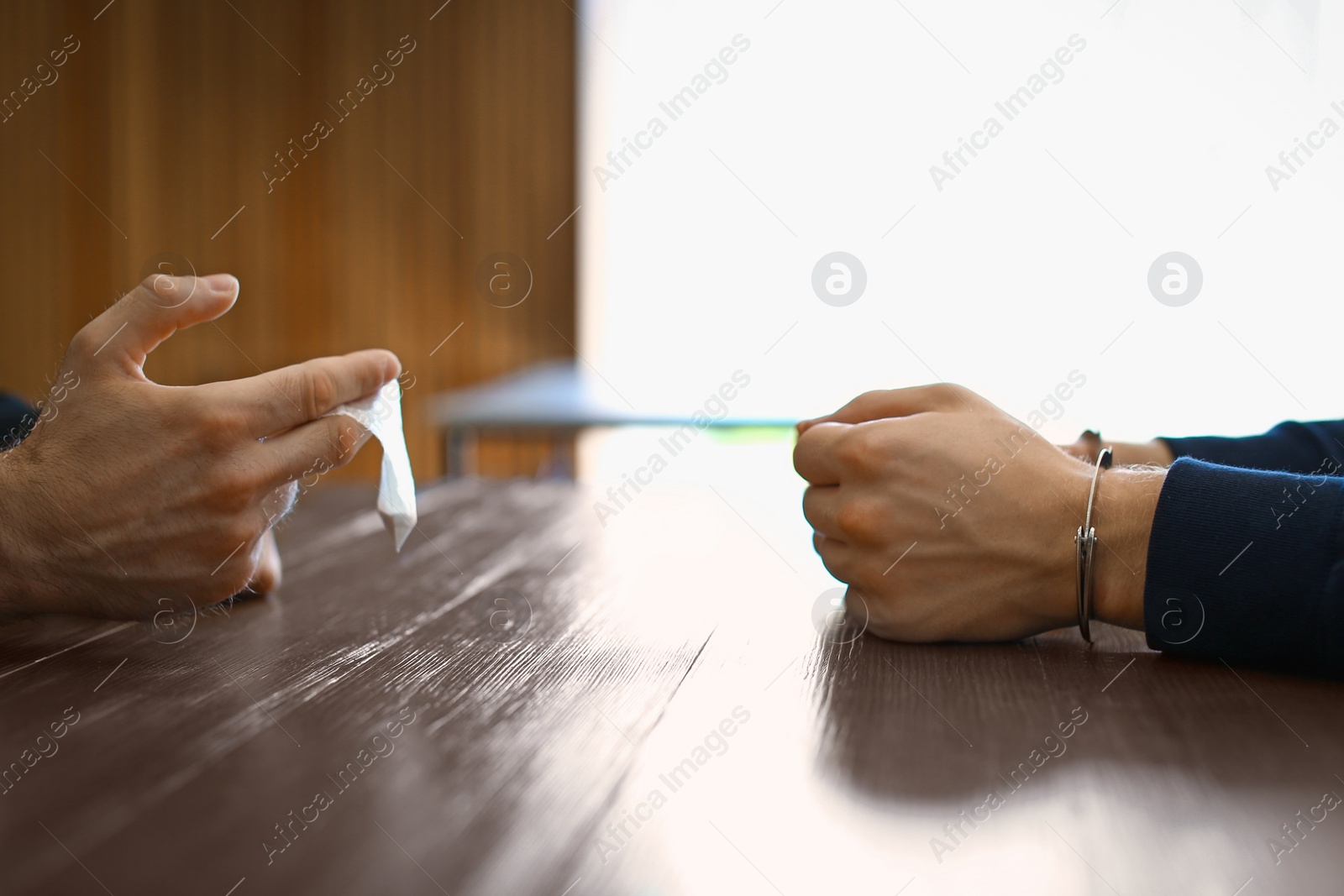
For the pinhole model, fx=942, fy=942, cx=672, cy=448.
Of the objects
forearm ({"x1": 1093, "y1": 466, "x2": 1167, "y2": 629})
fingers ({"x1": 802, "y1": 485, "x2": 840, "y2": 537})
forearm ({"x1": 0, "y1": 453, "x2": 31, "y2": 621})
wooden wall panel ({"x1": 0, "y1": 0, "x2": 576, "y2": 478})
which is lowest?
forearm ({"x1": 1093, "y1": 466, "x2": 1167, "y2": 629})

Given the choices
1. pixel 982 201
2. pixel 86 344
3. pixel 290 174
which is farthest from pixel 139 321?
pixel 290 174

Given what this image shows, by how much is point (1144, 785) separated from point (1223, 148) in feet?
10.7

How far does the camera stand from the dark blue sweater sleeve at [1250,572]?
576mm

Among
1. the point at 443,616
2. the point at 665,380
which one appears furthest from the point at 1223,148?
the point at 443,616

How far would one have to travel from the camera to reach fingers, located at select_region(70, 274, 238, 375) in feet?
2.07

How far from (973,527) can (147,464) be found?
0.56 m

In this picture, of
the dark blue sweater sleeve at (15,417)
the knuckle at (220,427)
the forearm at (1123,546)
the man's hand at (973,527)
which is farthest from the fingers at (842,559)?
the dark blue sweater sleeve at (15,417)

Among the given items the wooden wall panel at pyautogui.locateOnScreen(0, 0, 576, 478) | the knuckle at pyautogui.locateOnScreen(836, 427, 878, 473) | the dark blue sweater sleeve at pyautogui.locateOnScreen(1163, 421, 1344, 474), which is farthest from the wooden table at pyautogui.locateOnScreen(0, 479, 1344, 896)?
Answer: the wooden wall panel at pyautogui.locateOnScreen(0, 0, 576, 478)

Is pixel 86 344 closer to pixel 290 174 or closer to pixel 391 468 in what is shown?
pixel 391 468

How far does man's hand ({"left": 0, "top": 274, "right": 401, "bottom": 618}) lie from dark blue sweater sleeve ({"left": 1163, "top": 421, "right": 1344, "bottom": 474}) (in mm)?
746

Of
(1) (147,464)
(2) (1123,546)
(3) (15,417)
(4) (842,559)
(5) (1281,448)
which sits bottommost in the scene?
(5) (1281,448)

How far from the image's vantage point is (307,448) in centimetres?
64

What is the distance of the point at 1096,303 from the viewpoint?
3.10 meters

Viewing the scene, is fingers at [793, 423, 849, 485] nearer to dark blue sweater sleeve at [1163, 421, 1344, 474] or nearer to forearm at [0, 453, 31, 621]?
dark blue sweater sleeve at [1163, 421, 1344, 474]
